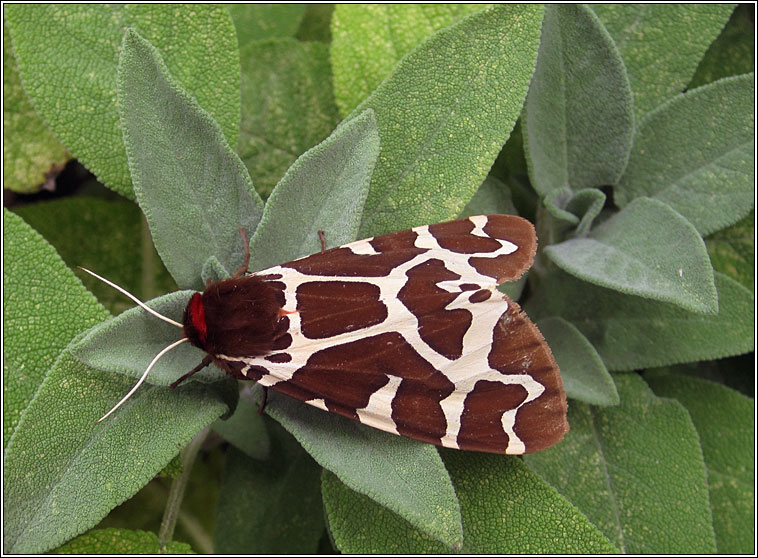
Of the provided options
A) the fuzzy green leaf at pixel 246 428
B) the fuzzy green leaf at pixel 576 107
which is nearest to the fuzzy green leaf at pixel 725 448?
the fuzzy green leaf at pixel 576 107

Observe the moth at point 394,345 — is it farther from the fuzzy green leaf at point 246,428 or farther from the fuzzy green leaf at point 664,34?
the fuzzy green leaf at point 664,34

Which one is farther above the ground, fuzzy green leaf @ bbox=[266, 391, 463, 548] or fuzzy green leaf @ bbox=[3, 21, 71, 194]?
fuzzy green leaf @ bbox=[3, 21, 71, 194]

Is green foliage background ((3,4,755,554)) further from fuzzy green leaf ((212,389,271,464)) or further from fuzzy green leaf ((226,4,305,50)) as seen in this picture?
fuzzy green leaf ((226,4,305,50))

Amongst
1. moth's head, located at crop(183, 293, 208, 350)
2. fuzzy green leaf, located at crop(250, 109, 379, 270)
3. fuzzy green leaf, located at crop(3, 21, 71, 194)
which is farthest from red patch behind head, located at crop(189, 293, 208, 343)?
fuzzy green leaf, located at crop(3, 21, 71, 194)

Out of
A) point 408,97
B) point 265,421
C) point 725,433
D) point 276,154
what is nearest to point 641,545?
point 725,433

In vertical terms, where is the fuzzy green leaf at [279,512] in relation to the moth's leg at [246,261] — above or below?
below

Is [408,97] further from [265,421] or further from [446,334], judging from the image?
[265,421]

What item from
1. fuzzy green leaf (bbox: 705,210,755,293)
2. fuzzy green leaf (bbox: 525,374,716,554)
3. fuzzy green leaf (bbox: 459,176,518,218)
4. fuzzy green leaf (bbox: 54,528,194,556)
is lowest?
fuzzy green leaf (bbox: 54,528,194,556)
